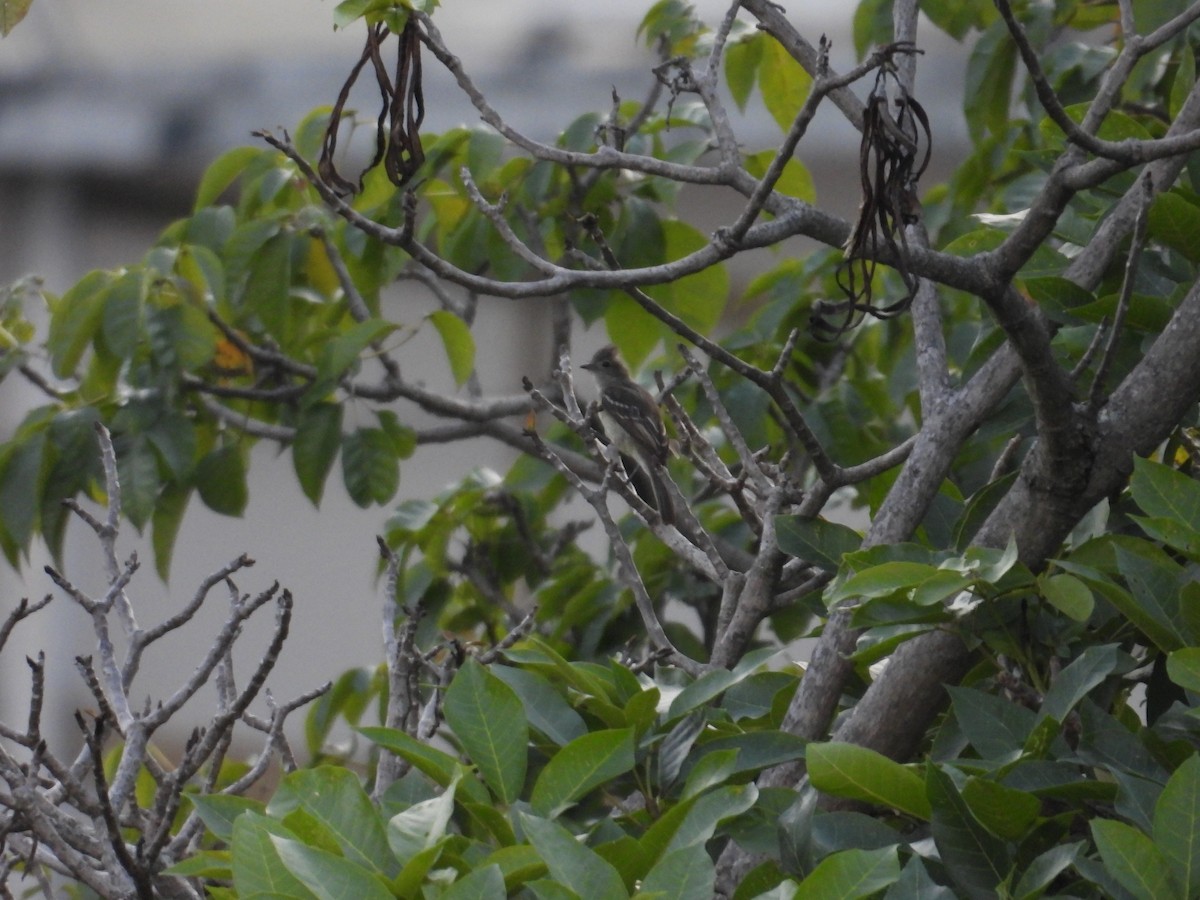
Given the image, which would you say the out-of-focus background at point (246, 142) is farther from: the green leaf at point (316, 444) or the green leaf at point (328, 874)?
the green leaf at point (328, 874)

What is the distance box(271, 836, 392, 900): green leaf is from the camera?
134 cm

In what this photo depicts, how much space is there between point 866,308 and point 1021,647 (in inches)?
20.7

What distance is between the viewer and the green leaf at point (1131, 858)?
4.29ft

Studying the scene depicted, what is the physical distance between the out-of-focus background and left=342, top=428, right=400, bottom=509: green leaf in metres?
5.26

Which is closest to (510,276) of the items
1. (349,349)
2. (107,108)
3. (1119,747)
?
(349,349)

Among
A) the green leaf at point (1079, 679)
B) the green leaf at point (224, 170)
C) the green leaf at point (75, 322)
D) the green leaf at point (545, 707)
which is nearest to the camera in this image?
the green leaf at point (1079, 679)

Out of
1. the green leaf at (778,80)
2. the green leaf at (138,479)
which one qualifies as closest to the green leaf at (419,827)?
the green leaf at (138,479)

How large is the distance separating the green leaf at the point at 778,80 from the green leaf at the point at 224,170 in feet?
4.52

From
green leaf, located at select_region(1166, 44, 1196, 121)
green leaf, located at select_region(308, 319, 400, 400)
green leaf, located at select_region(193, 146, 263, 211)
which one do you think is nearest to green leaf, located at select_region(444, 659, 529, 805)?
green leaf, located at select_region(1166, 44, 1196, 121)

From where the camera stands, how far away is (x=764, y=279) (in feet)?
12.8

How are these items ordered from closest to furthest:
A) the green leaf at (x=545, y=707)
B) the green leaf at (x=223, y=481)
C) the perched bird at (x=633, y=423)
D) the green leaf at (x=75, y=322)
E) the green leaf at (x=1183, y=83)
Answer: the green leaf at (x=545, y=707) < the green leaf at (x=1183, y=83) < the green leaf at (x=75, y=322) < the green leaf at (x=223, y=481) < the perched bird at (x=633, y=423)

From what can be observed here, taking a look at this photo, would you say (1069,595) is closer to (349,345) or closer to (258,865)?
(258,865)

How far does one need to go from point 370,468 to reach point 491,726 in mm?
1960

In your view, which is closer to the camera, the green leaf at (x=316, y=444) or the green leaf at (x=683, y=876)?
the green leaf at (x=683, y=876)
